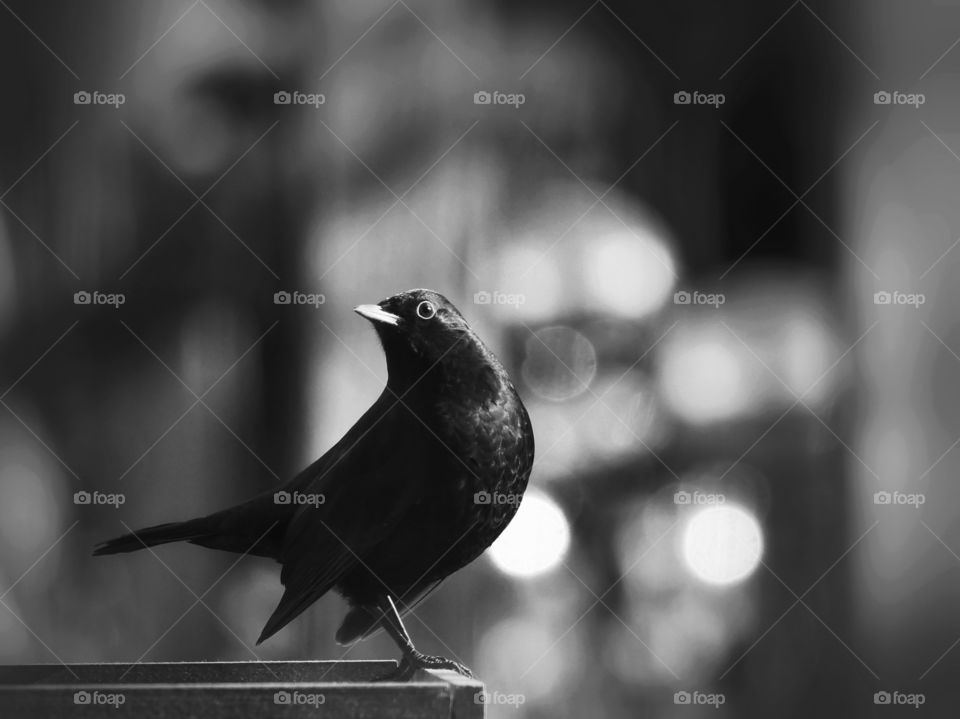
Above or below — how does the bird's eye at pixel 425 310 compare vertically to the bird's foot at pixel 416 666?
above

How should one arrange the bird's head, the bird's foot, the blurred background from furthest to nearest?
the blurred background → the bird's head → the bird's foot

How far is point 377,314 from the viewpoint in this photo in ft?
5.58

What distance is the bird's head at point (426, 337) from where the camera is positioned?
1.75 metres

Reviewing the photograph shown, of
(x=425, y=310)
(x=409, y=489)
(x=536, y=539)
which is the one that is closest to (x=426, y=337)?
(x=425, y=310)

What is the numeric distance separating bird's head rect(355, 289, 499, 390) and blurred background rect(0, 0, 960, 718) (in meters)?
0.62

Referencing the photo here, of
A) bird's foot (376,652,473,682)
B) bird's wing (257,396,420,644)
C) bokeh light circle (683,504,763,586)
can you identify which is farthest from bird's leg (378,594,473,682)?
bokeh light circle (683,504,763,586)

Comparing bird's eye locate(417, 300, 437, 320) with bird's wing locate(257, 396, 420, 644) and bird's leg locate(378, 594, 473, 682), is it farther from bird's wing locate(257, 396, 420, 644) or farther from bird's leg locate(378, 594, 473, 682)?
bird's leg locate(378, 594, 473, 682)

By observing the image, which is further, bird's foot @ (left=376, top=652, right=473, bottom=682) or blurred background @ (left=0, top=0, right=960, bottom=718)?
blurred background @ (left=0, top=0, right=960, bottom=718)

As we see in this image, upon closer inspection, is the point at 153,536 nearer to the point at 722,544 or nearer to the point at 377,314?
the point at 377,314

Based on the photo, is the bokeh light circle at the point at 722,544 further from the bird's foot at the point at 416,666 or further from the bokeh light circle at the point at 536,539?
the bird's foot at the point at 416,666

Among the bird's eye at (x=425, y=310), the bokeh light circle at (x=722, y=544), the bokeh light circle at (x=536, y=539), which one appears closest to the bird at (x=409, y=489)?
the bird's eye at (x=425, y=310)

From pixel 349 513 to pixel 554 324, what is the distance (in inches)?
44.9

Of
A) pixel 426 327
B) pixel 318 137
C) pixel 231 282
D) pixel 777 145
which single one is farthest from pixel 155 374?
pixel 777 145

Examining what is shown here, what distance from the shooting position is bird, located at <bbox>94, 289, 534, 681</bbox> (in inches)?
65.0
